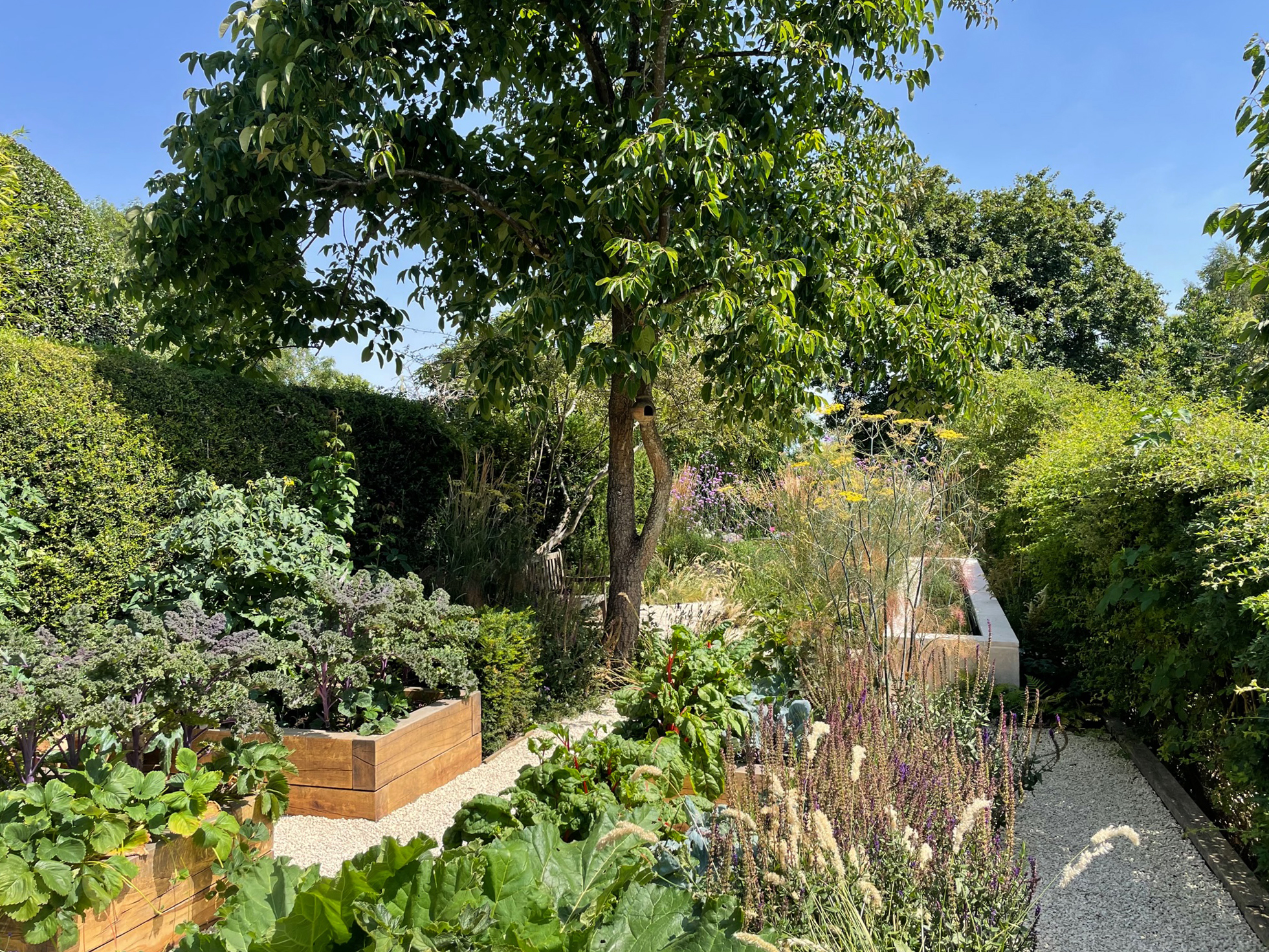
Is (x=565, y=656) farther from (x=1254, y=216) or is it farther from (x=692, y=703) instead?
(x=1254, y=216)

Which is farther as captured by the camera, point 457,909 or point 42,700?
point 42,700

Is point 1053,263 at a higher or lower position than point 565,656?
higher

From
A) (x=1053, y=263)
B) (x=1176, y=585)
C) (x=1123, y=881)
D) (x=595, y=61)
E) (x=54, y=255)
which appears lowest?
(x=1123, y=881)

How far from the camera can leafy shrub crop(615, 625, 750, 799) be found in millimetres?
2904

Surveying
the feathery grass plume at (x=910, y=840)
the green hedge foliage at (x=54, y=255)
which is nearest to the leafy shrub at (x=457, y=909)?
the feathery grass plume at (x=910, y=840)

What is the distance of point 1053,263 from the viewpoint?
19.6 m

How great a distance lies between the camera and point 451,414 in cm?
718

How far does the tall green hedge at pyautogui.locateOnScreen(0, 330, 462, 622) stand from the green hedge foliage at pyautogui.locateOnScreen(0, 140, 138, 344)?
5.35 meters

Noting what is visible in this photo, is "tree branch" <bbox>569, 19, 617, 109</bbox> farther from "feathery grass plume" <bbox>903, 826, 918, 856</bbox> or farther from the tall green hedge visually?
"feathery grass plume" <bbox>903, 826, 918, 856</bbox>

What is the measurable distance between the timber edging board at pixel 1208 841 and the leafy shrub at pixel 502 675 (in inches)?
116

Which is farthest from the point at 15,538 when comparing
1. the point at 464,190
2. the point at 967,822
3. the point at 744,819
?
the point at 967,822

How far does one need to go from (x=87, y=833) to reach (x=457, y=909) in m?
1.36

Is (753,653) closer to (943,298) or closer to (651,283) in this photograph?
(651,283)

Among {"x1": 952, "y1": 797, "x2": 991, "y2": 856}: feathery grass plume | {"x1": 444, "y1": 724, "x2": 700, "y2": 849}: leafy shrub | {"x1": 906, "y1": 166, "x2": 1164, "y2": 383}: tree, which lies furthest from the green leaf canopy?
{"x1": 906, "y1": 166, "x2": 1164, "y2": 383}: tree
